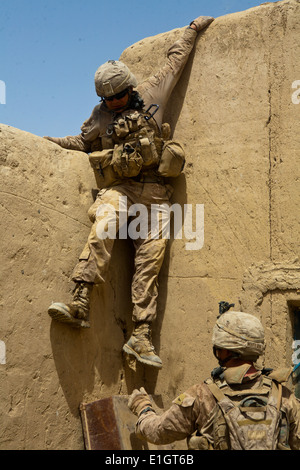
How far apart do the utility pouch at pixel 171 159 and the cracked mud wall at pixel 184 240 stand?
203mm

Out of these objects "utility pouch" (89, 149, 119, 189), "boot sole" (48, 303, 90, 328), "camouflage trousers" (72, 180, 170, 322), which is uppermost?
"utility pouch" (89, 149, 119, 189)

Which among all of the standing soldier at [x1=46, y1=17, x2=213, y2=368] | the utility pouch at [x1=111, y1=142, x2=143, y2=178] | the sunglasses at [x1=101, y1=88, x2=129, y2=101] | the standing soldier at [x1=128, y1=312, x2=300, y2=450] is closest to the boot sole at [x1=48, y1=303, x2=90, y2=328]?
the standing soldier at [x1=46, y1=17, x2=213, y2=368]

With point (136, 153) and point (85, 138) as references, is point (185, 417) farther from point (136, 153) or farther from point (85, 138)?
point (85, 138)

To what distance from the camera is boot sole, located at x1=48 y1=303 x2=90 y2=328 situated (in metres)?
5.06

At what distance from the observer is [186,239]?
5930 millimetres

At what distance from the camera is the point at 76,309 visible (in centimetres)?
524

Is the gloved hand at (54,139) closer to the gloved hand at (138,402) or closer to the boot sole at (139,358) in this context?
the boot sole at (139,358)

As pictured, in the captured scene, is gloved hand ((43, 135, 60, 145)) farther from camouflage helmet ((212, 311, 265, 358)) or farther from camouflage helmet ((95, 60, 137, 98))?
camouflage helmet ((212, 311, 265, 358))

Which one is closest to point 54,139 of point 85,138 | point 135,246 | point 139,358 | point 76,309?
point 85,138

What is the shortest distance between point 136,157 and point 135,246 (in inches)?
29.7

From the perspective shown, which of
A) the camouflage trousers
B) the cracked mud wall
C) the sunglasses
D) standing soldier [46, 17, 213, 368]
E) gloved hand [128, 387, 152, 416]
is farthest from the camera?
the sunglasses

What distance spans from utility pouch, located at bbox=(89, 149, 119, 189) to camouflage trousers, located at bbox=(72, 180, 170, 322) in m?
0.10

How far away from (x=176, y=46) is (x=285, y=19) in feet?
3.13
